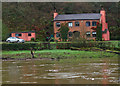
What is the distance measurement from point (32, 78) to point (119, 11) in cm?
7883

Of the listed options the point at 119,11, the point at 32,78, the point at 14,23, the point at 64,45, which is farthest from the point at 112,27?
the point at 32,78

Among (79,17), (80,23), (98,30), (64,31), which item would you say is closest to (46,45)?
(64,31)

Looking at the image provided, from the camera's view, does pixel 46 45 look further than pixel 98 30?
No

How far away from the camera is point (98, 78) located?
1755cm

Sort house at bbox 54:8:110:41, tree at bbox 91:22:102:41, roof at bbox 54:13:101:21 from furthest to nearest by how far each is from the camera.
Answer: roof at bbox 54:13:101:21
house at bbox 54:8:110:41
tree at bbox 91:22:102:41

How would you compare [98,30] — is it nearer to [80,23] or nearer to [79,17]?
[80,23]

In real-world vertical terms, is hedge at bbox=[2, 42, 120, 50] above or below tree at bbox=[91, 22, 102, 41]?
below

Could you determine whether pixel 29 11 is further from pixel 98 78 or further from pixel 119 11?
pixel 98 78

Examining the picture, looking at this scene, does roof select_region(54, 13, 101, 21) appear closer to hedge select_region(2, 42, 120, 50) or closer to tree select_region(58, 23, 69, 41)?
tree select_region(58, 23, 69, 41)

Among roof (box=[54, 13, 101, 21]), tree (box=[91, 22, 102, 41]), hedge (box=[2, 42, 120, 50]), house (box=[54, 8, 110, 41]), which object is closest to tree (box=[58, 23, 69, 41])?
house (box=[54, 8, 110, 41])

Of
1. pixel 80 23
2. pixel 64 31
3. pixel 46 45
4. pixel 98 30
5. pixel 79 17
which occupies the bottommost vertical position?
pixel 46 45

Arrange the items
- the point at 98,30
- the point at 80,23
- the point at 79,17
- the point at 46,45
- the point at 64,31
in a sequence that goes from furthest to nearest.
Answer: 1. the point at 79,17
2. the point at 80,23
3. the point at 98,30
4. the point at 64,31
5. the point at 46,45

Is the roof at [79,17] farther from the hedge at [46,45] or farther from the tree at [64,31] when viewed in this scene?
the hedge at [46,45]

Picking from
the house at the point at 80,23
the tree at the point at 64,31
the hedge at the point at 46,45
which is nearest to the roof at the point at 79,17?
the house at the point at 80,23
